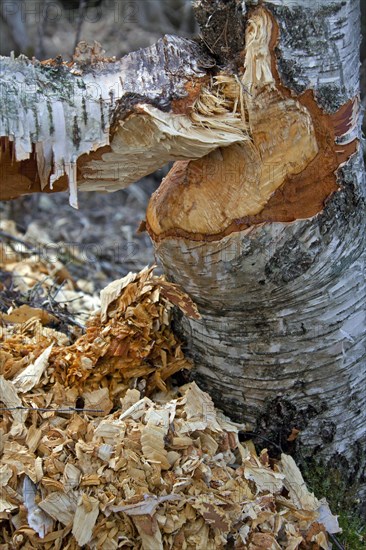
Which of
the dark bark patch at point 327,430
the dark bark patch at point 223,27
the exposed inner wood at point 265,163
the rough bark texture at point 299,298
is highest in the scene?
the dark bark patch at point 223,27

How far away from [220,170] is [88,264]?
2228 millimetres

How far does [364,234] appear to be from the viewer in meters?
1.98

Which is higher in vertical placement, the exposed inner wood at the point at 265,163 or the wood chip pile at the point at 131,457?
the exposed inner wood at the point at 265,163

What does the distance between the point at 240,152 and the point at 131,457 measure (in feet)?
2.79

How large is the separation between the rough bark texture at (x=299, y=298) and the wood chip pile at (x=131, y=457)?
0.32 feet

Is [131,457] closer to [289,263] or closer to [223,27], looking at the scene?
[289,263]

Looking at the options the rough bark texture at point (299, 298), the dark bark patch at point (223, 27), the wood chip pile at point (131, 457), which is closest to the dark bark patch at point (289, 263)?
the rough bark texture at point (299, 298)

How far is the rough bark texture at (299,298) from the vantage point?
1748 mm

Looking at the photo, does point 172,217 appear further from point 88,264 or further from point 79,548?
point 88,264

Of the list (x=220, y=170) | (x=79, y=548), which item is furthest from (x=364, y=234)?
(x=79, y=548)

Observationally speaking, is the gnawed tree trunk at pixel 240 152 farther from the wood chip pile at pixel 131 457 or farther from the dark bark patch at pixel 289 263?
the wood chip pile at pixel 131 457

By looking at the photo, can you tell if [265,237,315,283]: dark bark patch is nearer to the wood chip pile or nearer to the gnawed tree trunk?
the gnawed tree trunk

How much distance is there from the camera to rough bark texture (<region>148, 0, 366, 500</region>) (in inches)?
68.8

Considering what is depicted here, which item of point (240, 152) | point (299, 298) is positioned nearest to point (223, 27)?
point (240, 152)
